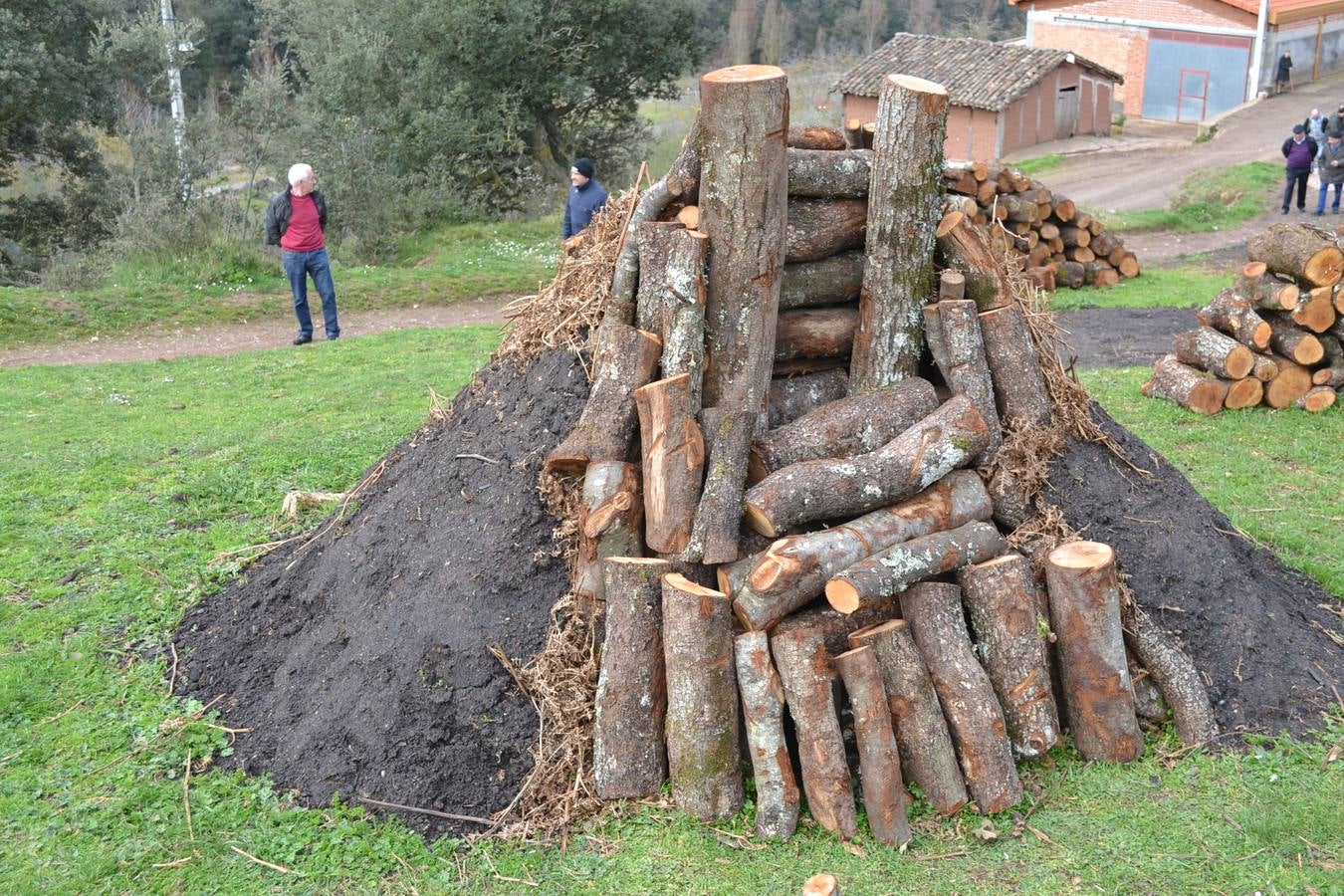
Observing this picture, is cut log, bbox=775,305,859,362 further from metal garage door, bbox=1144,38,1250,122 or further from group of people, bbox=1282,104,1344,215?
metal garage door, bbox=1144,38,1250,122

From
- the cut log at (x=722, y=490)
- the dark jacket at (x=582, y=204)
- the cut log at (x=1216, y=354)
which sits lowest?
the cut log at (x=1216, y=354)

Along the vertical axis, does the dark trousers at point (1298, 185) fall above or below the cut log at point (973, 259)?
below

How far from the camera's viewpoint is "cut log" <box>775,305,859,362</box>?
587 cm

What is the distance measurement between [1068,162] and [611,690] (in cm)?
2653

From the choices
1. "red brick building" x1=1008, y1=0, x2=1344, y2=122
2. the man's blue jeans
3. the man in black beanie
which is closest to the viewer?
the man in black beanie

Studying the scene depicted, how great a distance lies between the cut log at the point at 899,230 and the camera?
5.42 m

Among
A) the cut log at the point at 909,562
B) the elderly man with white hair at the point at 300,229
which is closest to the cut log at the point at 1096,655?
the cut log at the point at 909,562

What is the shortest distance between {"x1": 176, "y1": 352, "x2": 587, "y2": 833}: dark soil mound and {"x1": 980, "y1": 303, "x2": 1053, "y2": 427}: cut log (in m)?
2.10

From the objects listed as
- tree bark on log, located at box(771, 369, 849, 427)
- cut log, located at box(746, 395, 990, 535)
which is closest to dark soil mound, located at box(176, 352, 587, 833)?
tree bark on log, located at box(771, 369, 849, 427)

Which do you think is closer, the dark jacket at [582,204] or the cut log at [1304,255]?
the cut log at [1304,255]

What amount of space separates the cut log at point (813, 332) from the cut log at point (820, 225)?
29 centimetres

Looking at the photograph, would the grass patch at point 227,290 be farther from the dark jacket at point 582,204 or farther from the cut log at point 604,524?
the cut log at point 604,524

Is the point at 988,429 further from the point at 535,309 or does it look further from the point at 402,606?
the point at 402,606

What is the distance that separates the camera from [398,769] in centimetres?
491
